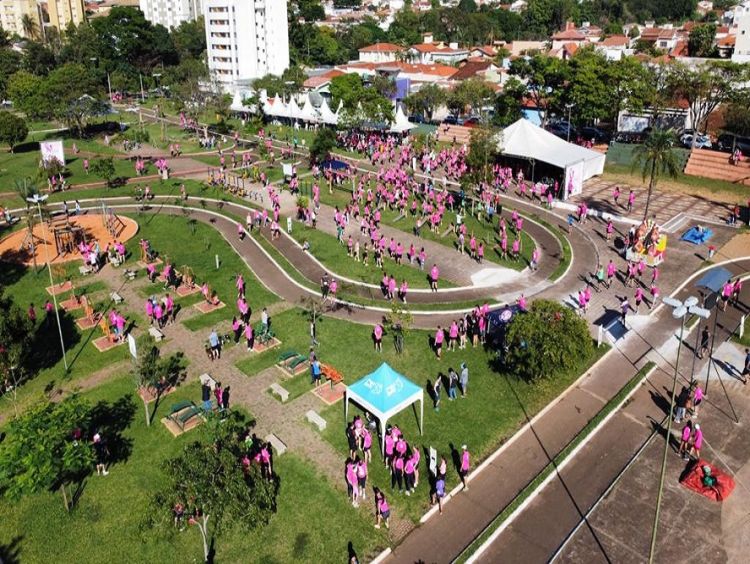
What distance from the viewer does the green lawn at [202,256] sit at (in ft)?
Result: 92.2

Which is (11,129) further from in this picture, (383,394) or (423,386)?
(383,394)

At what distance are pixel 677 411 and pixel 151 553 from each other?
16.5 meters

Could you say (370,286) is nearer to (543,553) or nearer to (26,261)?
(543,553)

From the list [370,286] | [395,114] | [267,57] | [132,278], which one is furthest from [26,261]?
[267,57]

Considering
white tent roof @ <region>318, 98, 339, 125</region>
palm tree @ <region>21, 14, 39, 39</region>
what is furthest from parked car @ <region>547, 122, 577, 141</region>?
palm tree @ <region>21, 14, 39, 39</region>

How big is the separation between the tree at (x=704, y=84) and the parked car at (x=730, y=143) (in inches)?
100

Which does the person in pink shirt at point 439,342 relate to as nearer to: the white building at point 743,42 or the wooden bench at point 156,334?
the wooden bench at point 156,334

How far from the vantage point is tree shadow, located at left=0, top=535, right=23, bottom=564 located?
14.8m

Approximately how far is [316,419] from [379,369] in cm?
271

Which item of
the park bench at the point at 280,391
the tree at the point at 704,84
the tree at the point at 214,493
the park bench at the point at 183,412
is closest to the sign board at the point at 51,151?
the park bench at the point at 183,412

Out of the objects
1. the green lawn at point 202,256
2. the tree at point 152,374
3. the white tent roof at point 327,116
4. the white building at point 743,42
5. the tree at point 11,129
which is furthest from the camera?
the white building at point 743,42

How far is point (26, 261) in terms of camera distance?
3325 cm

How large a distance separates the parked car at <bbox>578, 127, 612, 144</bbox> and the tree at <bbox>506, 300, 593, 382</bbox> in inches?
1768

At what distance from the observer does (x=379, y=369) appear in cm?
1889
